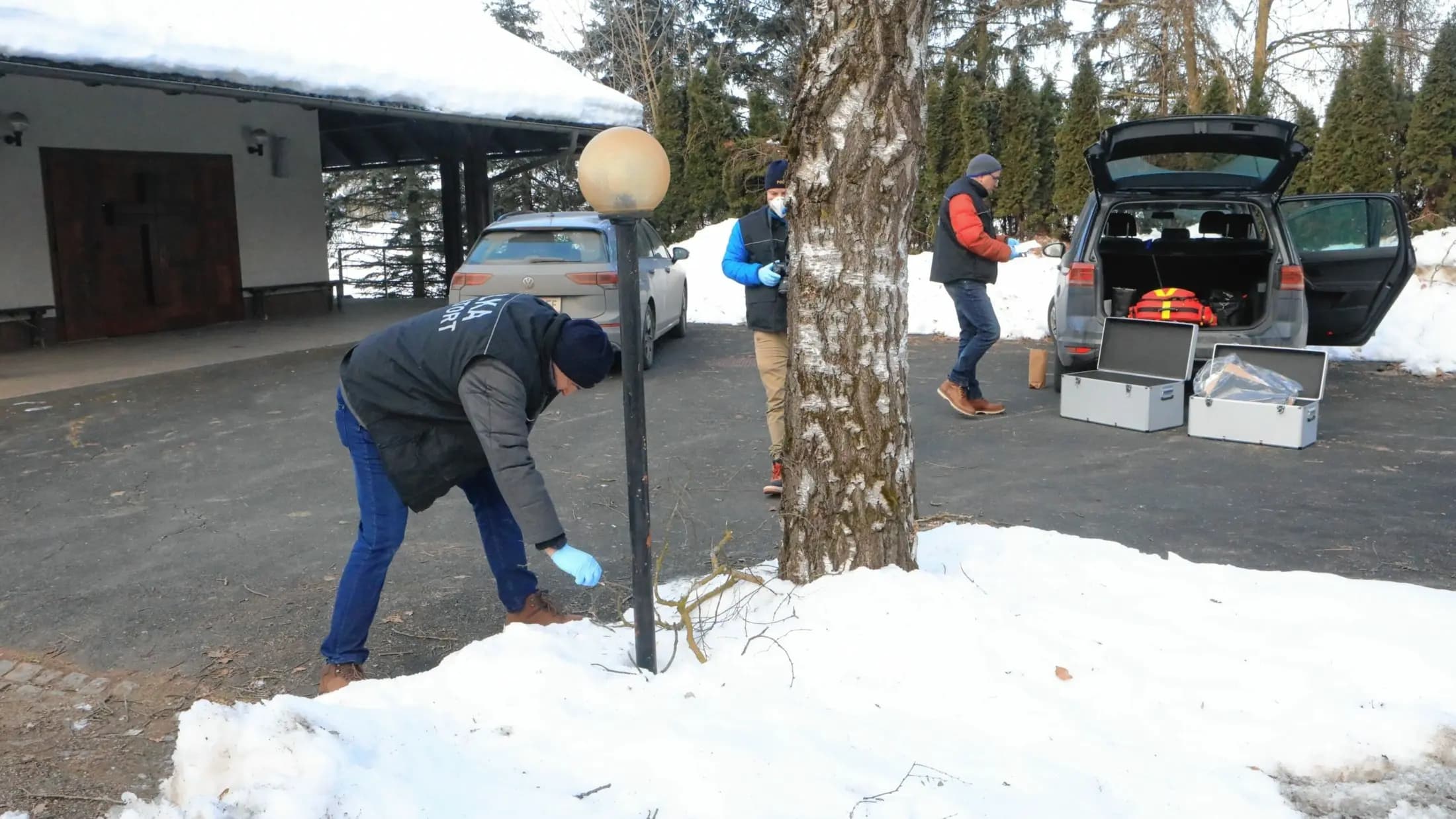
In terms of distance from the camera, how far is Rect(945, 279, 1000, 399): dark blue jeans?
297 inches

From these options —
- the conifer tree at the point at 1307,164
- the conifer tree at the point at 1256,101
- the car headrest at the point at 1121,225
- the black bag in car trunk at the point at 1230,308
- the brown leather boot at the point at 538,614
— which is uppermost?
the conifer tree at the point at 1256,101

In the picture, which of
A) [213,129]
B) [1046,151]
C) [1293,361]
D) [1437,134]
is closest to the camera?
[1293,361]

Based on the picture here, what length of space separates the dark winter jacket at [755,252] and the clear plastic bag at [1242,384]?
10.5 feet

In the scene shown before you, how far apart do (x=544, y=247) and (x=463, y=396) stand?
6666 millimetres

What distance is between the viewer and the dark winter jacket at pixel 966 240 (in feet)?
24.3

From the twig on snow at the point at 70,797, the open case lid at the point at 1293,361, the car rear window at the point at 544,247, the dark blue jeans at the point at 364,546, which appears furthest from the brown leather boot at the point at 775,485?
the car rear window at the point at 544,247

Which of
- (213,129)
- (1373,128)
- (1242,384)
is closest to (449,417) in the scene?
(1242,384)

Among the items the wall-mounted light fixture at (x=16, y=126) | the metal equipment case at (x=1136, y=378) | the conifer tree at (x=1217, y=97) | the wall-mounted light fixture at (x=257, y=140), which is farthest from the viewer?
the conifer tree at (x=1217, y=97)

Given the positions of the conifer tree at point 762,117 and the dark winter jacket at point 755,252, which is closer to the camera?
the dark winter jacket at point 755,252

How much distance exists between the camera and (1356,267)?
8266 mm

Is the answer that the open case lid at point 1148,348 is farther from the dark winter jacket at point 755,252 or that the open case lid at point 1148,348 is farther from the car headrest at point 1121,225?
the dark winter jacket at point 755,252

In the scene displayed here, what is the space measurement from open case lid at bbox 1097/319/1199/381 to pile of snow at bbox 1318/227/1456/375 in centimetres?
286

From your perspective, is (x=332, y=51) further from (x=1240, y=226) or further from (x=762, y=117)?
(x=762, y=117)

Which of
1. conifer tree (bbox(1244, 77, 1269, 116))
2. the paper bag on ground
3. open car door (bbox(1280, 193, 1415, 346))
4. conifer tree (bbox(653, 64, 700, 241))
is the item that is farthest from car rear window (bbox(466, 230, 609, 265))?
conifer tree (bbox(653, 64, 700, 241))
